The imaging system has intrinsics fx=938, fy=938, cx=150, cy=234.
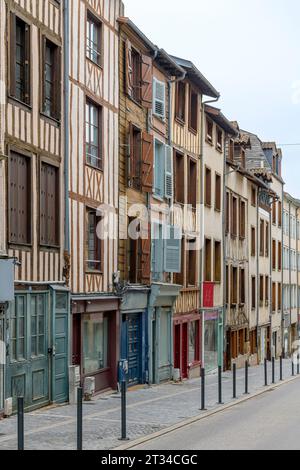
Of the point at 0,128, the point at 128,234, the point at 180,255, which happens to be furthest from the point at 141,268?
the point at 0,128

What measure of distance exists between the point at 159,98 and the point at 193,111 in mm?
4683

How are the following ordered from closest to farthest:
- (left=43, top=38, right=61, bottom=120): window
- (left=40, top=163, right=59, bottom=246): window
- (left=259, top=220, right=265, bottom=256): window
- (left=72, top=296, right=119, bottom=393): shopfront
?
(left=40, top=163, right=59, bottom=246): window, (left=43, top=38, right=61, bottom=120): window, (left=72, top=296, right=119, bottom=393): shopfront, (left=259, top=220, right=265, bottom=256): window

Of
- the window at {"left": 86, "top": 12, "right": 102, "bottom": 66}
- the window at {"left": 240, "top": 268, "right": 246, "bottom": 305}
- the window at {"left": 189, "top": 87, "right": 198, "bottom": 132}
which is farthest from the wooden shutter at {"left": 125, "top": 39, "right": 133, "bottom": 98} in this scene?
the window at {"left": 240, "top": 268, "right": 246, "bottom": 305}

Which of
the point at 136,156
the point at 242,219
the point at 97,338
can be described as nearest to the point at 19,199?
the point at 97,338

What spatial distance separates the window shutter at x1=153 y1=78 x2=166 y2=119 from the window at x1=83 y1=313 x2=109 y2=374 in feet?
23.6

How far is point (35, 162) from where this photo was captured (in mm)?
18703

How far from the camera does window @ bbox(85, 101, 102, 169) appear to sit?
2228 centimetres

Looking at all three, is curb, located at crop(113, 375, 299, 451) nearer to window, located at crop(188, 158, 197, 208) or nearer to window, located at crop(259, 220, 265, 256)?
window, located at crop(188, 158, 197, 208)

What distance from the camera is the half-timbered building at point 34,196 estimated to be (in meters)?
17.4

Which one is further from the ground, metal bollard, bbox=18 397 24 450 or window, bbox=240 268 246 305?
window, bbox=240 268 246 305

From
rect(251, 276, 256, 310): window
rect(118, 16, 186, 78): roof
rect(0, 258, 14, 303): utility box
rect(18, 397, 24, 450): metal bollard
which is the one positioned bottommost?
rect(18, 397, 24, 450): metal bollard

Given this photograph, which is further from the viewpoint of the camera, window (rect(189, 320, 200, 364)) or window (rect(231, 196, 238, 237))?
window (rect(231, 196, 238, 237))

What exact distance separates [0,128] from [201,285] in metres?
17.7
